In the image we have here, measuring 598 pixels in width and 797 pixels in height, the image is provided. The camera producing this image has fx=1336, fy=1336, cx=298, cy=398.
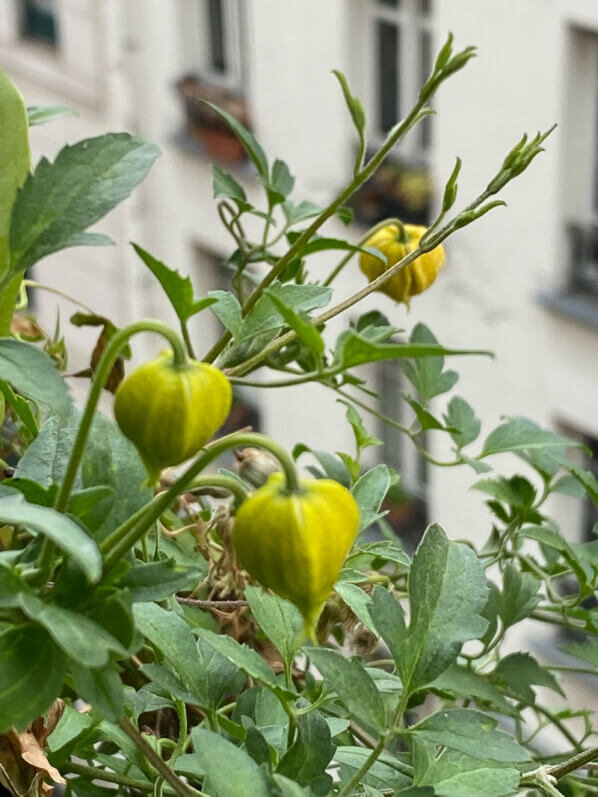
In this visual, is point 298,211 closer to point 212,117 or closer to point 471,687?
point 471,687

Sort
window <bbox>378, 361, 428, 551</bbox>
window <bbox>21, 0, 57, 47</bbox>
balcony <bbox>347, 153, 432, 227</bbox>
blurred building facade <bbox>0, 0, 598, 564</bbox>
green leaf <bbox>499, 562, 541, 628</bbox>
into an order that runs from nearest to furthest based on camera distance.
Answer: green leaf <bbox>499, 562, 541, 628</bbox> < blurred building facade <bbox>0, 0, 598, 564</bbox> < balcony <bbox>347, 153, 432, 227</bbox> < window <bbox>378, 361, 428, 551</bbox> < window <bbox>21, 0, 57, 47</bbox>

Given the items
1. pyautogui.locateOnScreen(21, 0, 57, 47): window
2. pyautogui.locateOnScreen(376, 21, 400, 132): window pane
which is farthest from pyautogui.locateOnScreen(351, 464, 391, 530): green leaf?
pyautogui.locateOnScreen(21, 0, 57, 47): window

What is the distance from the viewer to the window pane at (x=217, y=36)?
3.29 meters

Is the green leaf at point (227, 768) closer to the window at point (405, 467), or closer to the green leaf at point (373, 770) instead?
the green leaf at point (373, 770)

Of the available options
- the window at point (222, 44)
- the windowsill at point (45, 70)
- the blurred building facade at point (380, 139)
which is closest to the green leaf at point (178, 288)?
the blurred building facade at point (380, 139)

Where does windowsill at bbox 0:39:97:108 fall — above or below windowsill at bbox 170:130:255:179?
above

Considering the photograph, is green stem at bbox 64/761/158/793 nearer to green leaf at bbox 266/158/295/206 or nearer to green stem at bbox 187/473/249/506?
green stem at bbox 187/473/249/506

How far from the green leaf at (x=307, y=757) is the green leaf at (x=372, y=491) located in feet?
0.29

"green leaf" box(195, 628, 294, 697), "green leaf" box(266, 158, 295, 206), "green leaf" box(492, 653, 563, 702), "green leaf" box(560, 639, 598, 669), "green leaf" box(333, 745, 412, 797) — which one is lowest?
"green leaf" box(492, 653, 563, 702)

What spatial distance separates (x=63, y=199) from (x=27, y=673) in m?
0.10

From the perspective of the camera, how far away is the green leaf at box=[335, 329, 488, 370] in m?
0.25

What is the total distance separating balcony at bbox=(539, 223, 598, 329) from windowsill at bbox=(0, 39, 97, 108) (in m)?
1.57

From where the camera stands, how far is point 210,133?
322 centimetres

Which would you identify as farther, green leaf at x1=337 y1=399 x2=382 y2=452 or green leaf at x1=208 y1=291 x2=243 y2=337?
green leaf at x1=337 y1=399 x2=382 y2=452
